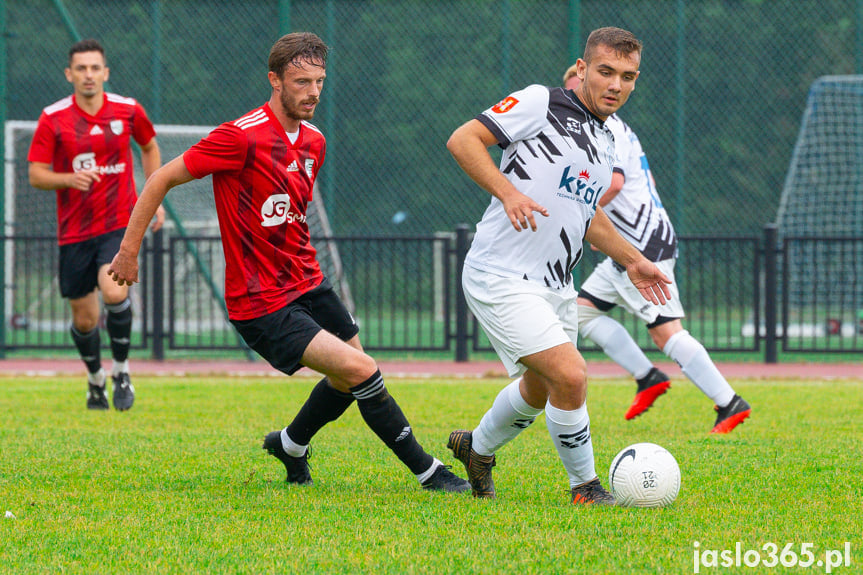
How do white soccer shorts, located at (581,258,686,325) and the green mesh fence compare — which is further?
the green mesh fence

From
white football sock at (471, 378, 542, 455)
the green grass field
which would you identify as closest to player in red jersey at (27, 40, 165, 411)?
the green grass field

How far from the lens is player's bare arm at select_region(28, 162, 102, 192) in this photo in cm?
741

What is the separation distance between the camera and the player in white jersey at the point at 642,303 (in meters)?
7.00

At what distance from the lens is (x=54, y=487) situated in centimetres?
504

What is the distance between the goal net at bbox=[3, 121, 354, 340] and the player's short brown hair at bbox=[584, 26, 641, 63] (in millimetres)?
8080

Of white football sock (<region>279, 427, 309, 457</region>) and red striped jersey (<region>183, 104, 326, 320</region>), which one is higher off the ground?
red striped jersey (<region>183, 104, 326, 320</region>)

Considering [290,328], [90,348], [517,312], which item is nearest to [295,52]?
[290,328]

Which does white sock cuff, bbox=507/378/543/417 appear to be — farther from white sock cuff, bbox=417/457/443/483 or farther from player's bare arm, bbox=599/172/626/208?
player's bare arm, bbox=599/172/626/208

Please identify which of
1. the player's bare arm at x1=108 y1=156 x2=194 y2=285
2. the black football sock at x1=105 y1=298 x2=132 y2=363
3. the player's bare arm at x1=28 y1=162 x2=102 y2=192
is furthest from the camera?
the black football sock at x1=105 y1=298 x2=132 y2=363

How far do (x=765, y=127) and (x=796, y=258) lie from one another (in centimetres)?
239

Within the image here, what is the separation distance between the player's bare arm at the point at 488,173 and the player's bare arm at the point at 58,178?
363 cm

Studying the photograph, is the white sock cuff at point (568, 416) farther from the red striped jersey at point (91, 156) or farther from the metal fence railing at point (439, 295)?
the metal fence railing at point (439, 295)

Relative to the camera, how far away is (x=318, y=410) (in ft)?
17.1

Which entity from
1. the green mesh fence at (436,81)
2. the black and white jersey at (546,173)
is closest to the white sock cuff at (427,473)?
the black and white jersey at (546,173)
